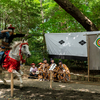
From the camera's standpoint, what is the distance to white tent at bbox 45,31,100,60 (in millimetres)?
6953

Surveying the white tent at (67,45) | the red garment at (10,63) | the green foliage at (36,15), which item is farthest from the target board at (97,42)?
the green foliage at (36,15)

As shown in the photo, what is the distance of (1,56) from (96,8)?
628 centimetres

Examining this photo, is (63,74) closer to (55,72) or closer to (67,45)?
(55,72)

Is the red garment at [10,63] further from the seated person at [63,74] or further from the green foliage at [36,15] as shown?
the green foliage at [36,15]

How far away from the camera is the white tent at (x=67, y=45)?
6953mm

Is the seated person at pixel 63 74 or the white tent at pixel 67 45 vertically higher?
the white tent at pixel 67 45

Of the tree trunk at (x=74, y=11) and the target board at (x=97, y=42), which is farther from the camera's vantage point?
the tree trunk at (x=74, y=11)

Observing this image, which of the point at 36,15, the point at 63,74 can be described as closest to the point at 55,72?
the point at 63,74

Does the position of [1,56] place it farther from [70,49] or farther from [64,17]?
[64,17]

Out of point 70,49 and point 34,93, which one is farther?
point 70,49

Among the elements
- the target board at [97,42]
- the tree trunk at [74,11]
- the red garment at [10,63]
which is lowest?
the red garment at [10,63]

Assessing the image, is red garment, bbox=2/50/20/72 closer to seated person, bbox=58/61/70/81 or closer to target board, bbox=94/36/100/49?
seated person, bbox=58/61/70/81

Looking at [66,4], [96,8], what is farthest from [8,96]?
[96,8]

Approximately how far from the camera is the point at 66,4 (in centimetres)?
622
